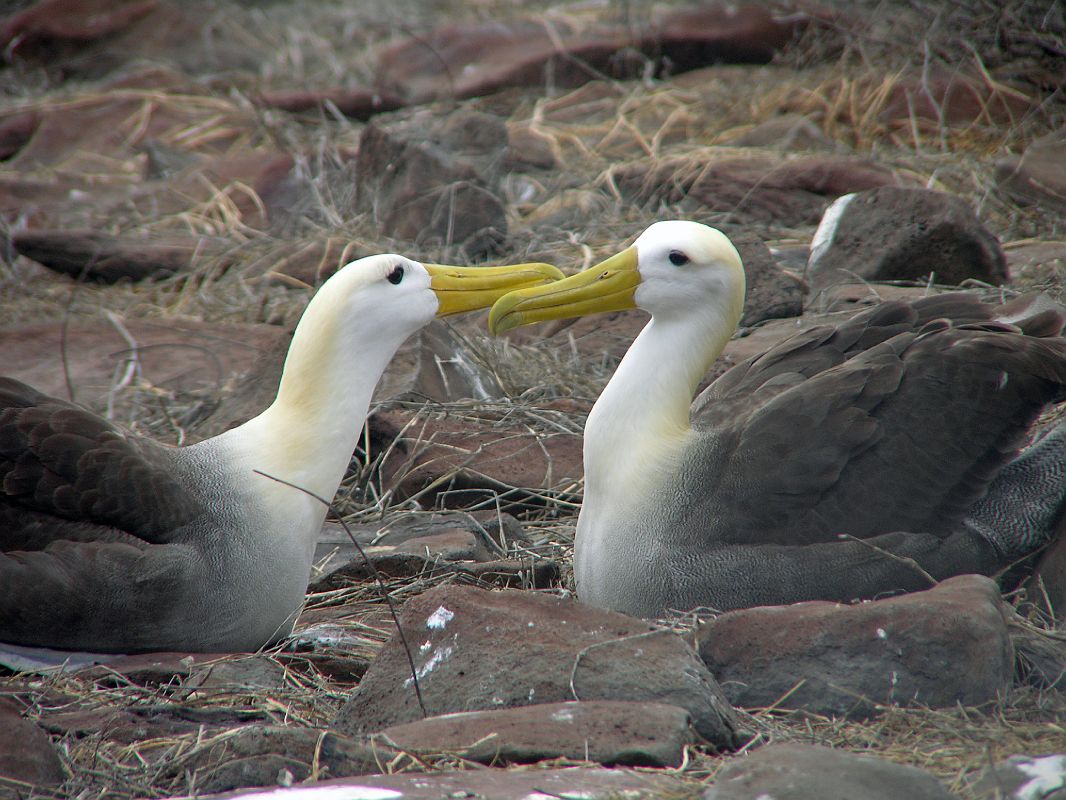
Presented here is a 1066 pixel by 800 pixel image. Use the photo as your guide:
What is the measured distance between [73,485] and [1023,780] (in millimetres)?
2646

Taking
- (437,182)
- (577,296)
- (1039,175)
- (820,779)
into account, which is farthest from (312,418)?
(1039,175)

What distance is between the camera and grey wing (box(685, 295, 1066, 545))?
3.92 metres

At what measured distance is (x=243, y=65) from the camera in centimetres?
1345

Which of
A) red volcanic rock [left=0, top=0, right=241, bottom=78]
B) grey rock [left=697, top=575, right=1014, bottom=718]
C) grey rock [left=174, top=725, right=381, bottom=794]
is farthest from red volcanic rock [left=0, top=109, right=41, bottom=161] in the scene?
grey rock [left=697, top=575, right=1014, bottom=718]

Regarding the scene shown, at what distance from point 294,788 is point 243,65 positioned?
11.9m

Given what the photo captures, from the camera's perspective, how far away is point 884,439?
3971mm

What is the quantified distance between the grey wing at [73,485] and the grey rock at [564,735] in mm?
1294

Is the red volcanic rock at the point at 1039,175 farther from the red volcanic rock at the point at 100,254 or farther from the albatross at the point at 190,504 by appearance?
the red volcanic rock at the point at 100,254

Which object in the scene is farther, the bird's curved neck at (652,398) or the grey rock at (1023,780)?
the bird's curved neck at (652,398)

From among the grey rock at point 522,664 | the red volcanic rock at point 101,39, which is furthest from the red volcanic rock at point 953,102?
the red volcanic rock at point 101,39

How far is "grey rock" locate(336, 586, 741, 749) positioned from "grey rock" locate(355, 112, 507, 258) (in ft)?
15.4

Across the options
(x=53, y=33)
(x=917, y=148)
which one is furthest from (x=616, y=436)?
(x=53, y=33)

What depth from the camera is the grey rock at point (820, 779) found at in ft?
8.10

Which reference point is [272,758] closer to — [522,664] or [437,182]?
[522,664]
